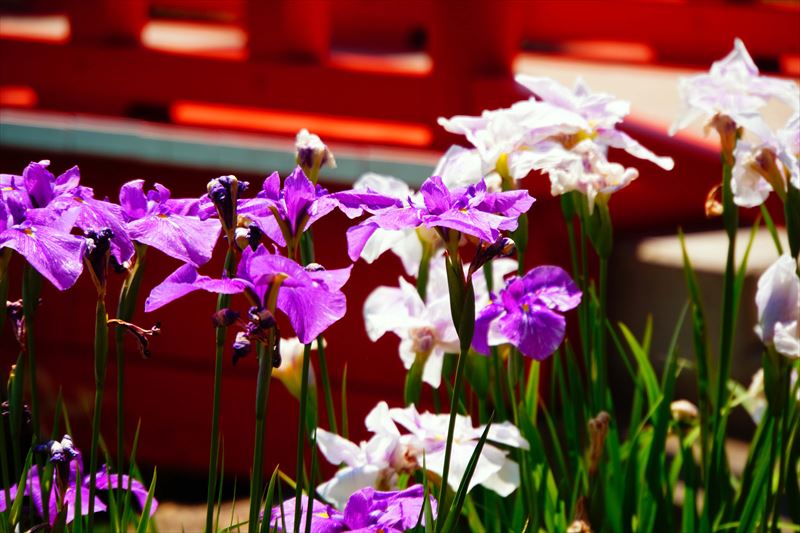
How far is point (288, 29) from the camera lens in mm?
2766

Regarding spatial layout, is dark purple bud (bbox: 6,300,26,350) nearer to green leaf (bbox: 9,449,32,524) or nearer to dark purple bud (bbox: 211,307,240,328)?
green leaf (bbox: 9,449,32,524)

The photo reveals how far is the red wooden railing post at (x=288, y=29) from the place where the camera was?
2744 mm

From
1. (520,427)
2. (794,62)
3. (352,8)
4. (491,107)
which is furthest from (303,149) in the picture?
(352,8)

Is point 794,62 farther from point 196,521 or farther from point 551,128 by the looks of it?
point 551,128

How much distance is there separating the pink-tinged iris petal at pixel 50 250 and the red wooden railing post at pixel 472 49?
1828 mm

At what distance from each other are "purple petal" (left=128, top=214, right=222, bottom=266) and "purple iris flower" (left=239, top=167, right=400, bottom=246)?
3cm

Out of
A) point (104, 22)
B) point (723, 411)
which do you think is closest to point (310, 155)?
point (723, 411)

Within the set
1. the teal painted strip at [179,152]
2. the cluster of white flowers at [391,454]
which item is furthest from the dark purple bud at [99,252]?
the teal painted strip at [179,152]

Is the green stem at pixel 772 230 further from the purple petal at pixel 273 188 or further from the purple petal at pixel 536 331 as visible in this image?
the purple petal at pixel 273 188

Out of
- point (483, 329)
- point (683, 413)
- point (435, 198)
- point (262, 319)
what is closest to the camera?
point (262, 319)

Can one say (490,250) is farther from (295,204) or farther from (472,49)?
(472,49)

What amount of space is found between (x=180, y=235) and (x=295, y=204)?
0.31ft

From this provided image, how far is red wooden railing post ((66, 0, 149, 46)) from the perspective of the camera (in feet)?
9.68

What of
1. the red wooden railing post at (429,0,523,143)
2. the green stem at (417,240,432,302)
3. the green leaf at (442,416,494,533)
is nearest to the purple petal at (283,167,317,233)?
the green leaf at (442,416,494,533)
